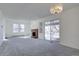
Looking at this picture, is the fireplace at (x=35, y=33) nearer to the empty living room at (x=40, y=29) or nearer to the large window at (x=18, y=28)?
the empty living room at (x=40, y=29)

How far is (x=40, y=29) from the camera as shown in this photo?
34.1 ft

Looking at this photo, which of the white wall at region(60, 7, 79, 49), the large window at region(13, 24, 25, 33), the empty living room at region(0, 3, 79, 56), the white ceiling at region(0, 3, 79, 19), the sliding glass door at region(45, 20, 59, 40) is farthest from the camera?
the sliding glass door at region(45, 20, 59, 40)

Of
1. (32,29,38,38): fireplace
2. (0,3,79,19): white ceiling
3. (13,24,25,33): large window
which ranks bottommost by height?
(32,29,38,38): fireplace

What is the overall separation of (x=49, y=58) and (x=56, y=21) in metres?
5.84

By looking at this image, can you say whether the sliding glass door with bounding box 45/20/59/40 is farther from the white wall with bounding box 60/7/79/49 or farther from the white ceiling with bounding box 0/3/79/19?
the white ceiling with bounding box 0/3/79/19

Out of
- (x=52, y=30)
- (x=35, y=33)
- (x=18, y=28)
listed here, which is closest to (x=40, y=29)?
(x=35, y=33)

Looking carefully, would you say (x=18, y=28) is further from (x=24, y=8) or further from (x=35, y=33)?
(x=35, y=33)

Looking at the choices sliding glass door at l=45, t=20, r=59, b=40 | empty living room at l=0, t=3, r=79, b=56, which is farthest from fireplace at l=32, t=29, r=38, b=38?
sliding glass door at l=45, t=20, r=59, b=40

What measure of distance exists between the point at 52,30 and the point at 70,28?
221 centimetres

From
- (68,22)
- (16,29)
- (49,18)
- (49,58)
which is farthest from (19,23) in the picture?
(49,58)

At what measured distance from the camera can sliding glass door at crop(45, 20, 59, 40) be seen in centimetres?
812

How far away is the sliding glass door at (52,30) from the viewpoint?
26.6ft

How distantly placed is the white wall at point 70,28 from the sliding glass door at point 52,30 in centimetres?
66

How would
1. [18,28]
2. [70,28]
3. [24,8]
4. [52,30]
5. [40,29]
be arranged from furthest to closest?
[40,29] → [52,30] → [18,28] → [70,28] → [24,8]
